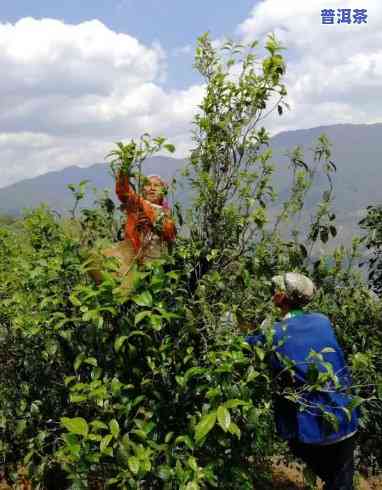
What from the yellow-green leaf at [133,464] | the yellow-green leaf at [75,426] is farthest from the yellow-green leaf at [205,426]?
the yellow-green leaf at [75,426]

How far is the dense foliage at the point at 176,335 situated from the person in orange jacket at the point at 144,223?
0.58 feet

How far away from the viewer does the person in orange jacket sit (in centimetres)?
419

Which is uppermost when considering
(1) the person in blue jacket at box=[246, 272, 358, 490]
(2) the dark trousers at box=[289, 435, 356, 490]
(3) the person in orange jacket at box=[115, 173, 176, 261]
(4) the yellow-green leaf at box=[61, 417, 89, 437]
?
(3) the person in orange jacket at box=[115, 173, 176, 261]

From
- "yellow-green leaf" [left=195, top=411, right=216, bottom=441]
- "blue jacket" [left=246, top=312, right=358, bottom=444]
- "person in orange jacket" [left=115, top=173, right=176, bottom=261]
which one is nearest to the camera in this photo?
"yellow-green leaf" [left=195, top=411, right=216, bottom=441]

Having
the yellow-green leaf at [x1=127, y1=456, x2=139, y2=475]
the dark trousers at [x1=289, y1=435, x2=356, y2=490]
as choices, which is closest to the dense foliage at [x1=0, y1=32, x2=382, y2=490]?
the yellow-green leaf at [x1=127, y1=456, x2=139, y2=475]

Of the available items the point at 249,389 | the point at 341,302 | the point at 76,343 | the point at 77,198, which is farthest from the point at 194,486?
the point at 341,302

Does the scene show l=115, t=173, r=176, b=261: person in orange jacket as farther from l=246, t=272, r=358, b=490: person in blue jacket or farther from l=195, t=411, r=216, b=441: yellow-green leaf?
l=195, t=411, r=216, b=441: yellow-green leaf

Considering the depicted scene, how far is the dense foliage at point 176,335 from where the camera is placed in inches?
119

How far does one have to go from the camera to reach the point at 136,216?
14.3 feet

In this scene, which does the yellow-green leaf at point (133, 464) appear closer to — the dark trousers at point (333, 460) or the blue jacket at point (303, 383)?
the blue jacket at point (303, 383)

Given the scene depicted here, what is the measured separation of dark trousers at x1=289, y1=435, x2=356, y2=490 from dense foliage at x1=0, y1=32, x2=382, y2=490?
0.39 metres

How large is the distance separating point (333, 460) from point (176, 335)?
1.96 meters

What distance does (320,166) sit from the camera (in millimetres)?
4762

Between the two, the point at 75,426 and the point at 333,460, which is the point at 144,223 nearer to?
the point at 75,426
